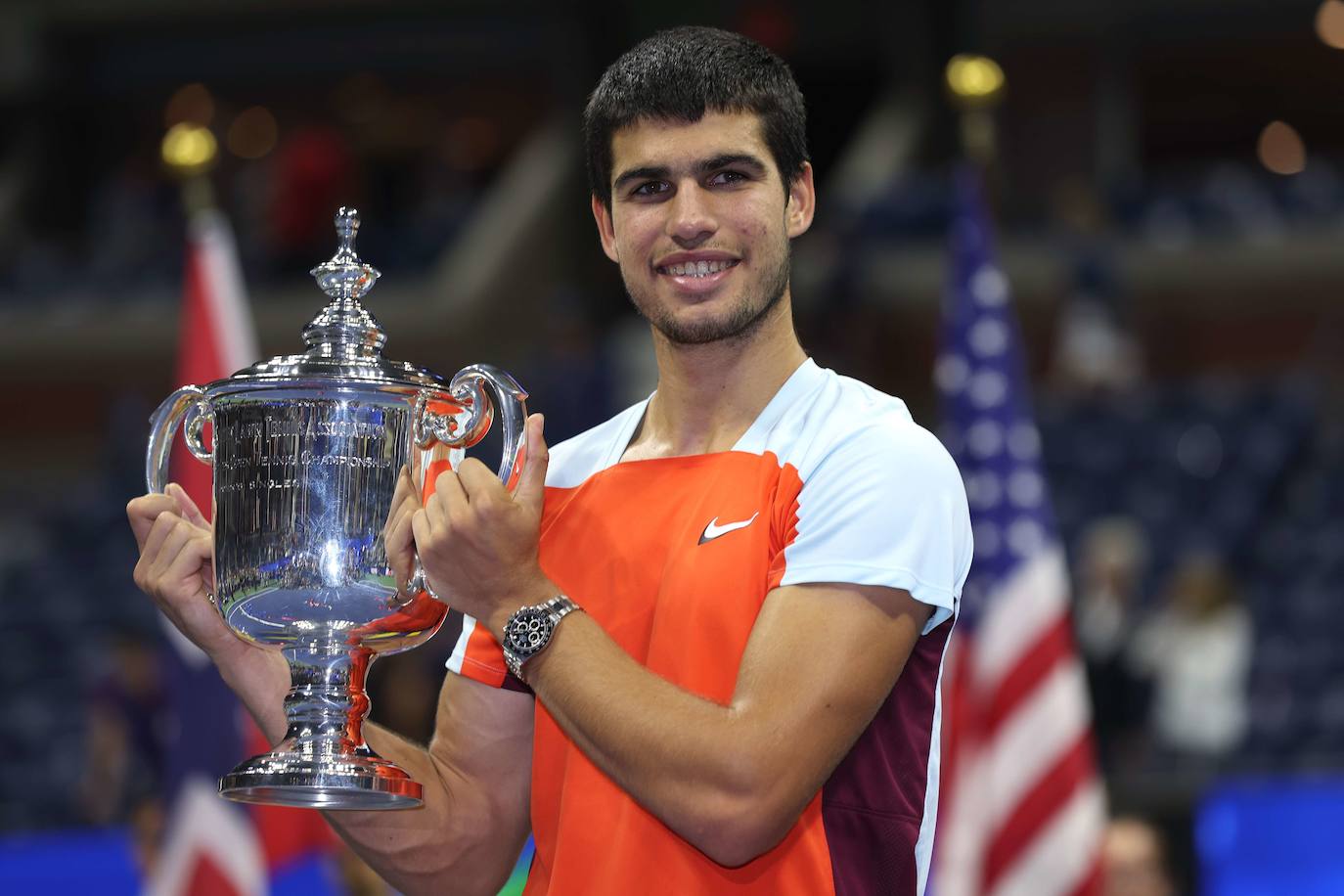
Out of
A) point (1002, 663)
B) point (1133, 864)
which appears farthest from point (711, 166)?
point (1002, 663)

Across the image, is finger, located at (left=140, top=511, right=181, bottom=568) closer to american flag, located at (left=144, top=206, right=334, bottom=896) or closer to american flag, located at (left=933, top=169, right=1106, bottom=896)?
american flag, located at (left=144, top=206, right=334, bottom=896)

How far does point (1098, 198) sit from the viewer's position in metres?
12.0

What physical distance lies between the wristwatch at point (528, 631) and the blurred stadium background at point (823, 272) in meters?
3.66

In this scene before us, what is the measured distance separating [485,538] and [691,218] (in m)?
0.41

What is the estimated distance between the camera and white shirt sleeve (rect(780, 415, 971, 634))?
6.29 ft

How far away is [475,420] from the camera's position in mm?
2061

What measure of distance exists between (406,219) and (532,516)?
41.1 ft

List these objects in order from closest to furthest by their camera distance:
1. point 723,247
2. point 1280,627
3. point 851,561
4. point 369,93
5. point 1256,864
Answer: point 851,561 < point 723,247 < point 1256,864 < point 1280,627 < point 369,93

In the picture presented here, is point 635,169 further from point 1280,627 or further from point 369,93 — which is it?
point 369,93

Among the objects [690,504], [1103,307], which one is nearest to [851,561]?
[690,504]

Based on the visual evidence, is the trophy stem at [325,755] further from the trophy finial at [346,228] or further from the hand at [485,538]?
the trophy finial at [346,228]

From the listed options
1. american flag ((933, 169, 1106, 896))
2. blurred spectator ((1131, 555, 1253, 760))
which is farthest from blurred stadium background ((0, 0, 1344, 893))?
american flag ((933, 169, 1106, 896))

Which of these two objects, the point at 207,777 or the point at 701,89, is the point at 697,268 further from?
the point at 207,777

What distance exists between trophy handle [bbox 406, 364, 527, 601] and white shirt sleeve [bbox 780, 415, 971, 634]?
296mm
